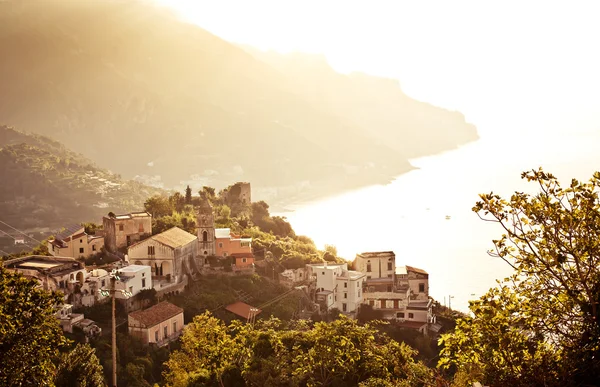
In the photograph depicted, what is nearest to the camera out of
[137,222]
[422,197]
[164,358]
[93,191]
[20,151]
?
[164,358]

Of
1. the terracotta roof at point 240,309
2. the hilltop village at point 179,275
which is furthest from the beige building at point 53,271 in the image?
the terracotta roof at point 240,309

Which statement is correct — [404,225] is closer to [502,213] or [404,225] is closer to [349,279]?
[349,279]

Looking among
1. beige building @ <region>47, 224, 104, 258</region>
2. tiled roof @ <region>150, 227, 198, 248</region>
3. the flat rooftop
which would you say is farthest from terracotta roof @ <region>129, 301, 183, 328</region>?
beige building @ <region>47, 224, 104, 258</region>

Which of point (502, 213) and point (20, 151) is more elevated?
point (20, 151)

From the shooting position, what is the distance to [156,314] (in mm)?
31203

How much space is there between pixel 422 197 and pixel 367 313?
120 m

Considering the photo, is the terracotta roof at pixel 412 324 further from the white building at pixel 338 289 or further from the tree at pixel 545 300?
the tree at pixel 545 300

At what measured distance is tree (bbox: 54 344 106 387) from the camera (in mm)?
18594

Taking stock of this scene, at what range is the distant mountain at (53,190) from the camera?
9544 cm

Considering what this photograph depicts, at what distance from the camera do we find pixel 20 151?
389 ft

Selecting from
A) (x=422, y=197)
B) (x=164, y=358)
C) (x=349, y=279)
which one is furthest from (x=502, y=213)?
(x=422, y=197)

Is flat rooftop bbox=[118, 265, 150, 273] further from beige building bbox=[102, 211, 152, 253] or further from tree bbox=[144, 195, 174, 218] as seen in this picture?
tree bbox=[144, 195, 174, 218]

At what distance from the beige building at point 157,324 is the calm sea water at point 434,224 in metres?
35.3

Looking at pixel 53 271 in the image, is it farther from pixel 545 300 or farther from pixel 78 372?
pixel 545 300
